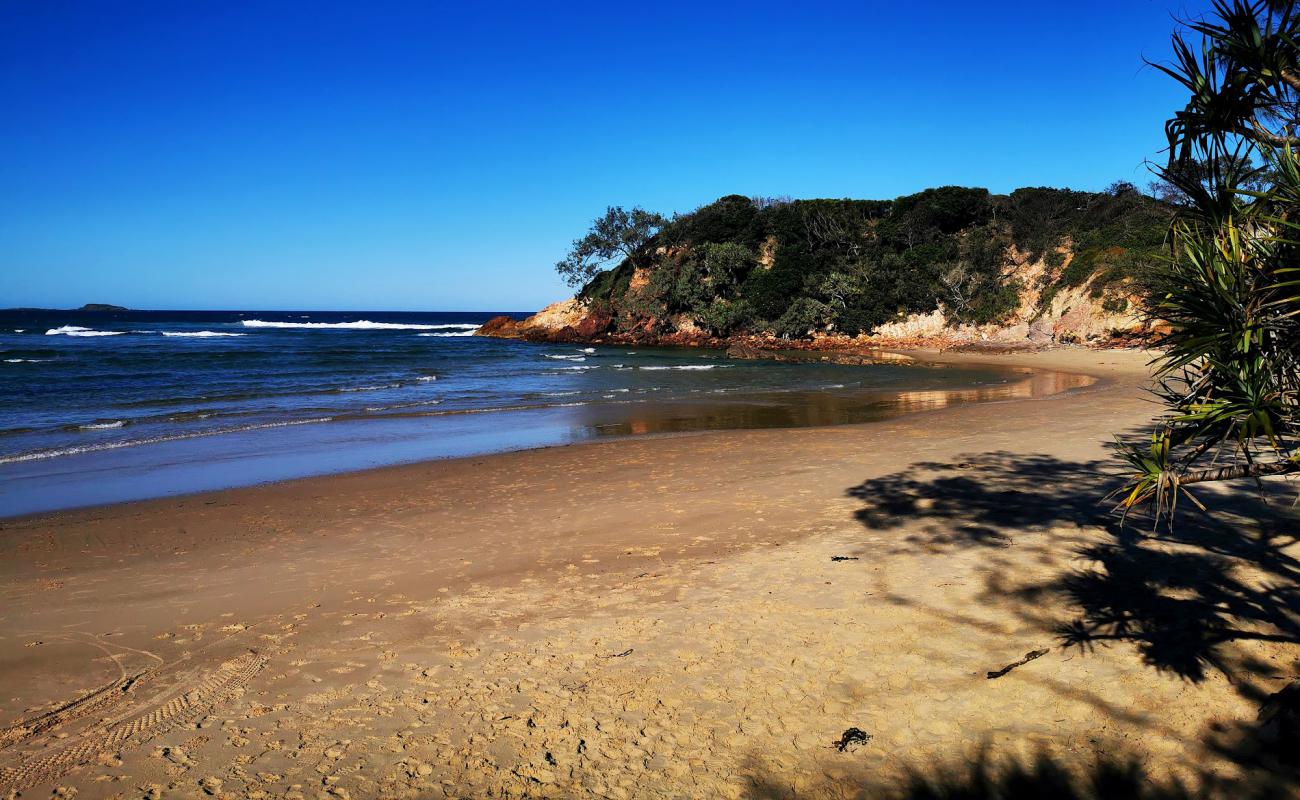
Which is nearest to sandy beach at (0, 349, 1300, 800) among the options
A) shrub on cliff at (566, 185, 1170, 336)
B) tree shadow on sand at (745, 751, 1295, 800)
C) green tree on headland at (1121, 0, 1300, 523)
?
tree shadow on sand at (745, 751, 1295, 800)

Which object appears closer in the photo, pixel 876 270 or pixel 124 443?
pixel 124 443

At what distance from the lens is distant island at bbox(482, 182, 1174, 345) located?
124 feet

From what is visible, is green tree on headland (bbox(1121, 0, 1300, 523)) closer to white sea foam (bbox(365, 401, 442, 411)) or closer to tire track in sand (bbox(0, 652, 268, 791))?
tire track in sand (bbox(0, 652, 268, 791))

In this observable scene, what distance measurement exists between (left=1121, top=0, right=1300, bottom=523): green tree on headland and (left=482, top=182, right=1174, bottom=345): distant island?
111 feet

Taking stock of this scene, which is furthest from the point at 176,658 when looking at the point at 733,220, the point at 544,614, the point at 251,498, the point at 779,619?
the point at 733,220

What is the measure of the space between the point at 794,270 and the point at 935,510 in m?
42.4

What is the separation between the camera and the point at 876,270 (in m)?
45.5

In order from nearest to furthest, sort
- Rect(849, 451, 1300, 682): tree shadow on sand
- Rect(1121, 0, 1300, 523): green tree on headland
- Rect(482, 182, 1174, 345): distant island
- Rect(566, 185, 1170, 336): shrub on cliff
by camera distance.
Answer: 1. Rect(1121, 0, 1300, 523): green tree on headland
2. Rect(849, 451, 1300, 682): tree shadow on sand
3. Rect(482, 182, 1174, 345): distant island
4. Rect(566, 185, 1170, 336): shrub on cliff

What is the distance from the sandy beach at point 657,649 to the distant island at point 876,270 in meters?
31.5

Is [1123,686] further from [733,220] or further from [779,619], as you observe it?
[733,220]

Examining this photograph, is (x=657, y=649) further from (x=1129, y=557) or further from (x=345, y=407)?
(x=345, y=407)

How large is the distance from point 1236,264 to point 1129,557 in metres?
3.71

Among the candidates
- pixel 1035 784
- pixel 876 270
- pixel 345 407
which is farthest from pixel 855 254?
pixel 1035 784

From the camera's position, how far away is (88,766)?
363 cm
